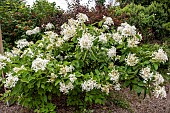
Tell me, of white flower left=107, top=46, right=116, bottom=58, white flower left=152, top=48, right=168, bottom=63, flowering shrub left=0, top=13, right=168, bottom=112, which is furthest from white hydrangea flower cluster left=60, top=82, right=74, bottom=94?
white flower left=152, top=48, right=168, bottom=63

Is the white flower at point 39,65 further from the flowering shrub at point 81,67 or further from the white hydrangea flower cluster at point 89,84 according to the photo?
the white hydrangea flower cluster at point 89,84

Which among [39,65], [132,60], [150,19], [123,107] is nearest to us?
[39,65]

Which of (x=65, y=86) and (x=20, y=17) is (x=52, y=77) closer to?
(x=65, y=86)

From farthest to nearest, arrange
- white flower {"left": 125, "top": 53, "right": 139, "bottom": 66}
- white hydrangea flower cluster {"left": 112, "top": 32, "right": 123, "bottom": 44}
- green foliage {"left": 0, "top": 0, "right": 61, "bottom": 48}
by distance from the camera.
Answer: green foliage {"left": 0, "top": 0, "right": 61, "bottom": 48}, white hydrangea flower cluster {"left": 112, "top": 32, "right": 123, "bottom": 44}, white flower {"left": 125, "top": 53, "right": 139, "bottom": 66}

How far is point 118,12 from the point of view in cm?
550

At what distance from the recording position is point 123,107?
332 cm

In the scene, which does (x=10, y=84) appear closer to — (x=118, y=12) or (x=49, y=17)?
(x=49, y=17)

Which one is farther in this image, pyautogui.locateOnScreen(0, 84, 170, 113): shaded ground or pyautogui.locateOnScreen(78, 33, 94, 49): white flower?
pyautogui.locateOnScreen(0, 84, 170, 113): shaded ground

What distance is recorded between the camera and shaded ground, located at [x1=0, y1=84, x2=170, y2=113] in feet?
10.6

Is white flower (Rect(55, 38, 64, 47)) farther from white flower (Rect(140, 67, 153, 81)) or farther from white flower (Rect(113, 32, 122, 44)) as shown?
white flower (Rect(140, 67, 153, 81))

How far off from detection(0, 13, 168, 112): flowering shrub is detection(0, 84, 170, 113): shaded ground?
32 cm

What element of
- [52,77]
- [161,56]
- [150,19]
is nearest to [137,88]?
[161,56]

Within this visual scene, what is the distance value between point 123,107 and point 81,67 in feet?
2.84

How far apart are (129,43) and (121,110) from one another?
1.00 meters
